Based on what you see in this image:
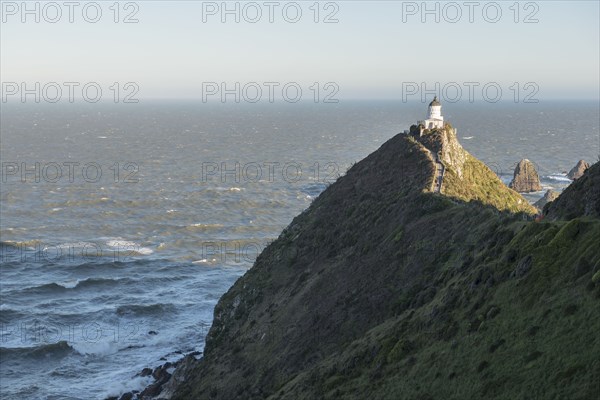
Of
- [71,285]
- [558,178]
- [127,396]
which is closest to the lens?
[127,396]

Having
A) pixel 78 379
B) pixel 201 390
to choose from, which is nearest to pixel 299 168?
pixel 78 379

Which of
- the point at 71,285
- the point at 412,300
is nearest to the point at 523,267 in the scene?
the point at 412,300

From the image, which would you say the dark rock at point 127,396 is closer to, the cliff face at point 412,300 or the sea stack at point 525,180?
the cliff face at point 412,300

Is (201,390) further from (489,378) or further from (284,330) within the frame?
(489,378)

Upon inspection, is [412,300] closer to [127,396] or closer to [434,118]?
[127,396]

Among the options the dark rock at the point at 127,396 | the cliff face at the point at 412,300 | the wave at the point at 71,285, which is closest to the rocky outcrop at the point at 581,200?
the cliff face at the point at 412,300

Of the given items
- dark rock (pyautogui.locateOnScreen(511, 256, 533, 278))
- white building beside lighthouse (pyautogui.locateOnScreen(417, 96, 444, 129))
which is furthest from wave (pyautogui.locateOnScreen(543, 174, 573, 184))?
dark rock (pyautogui.locateOnScreen(511, 256, 533, 278))
